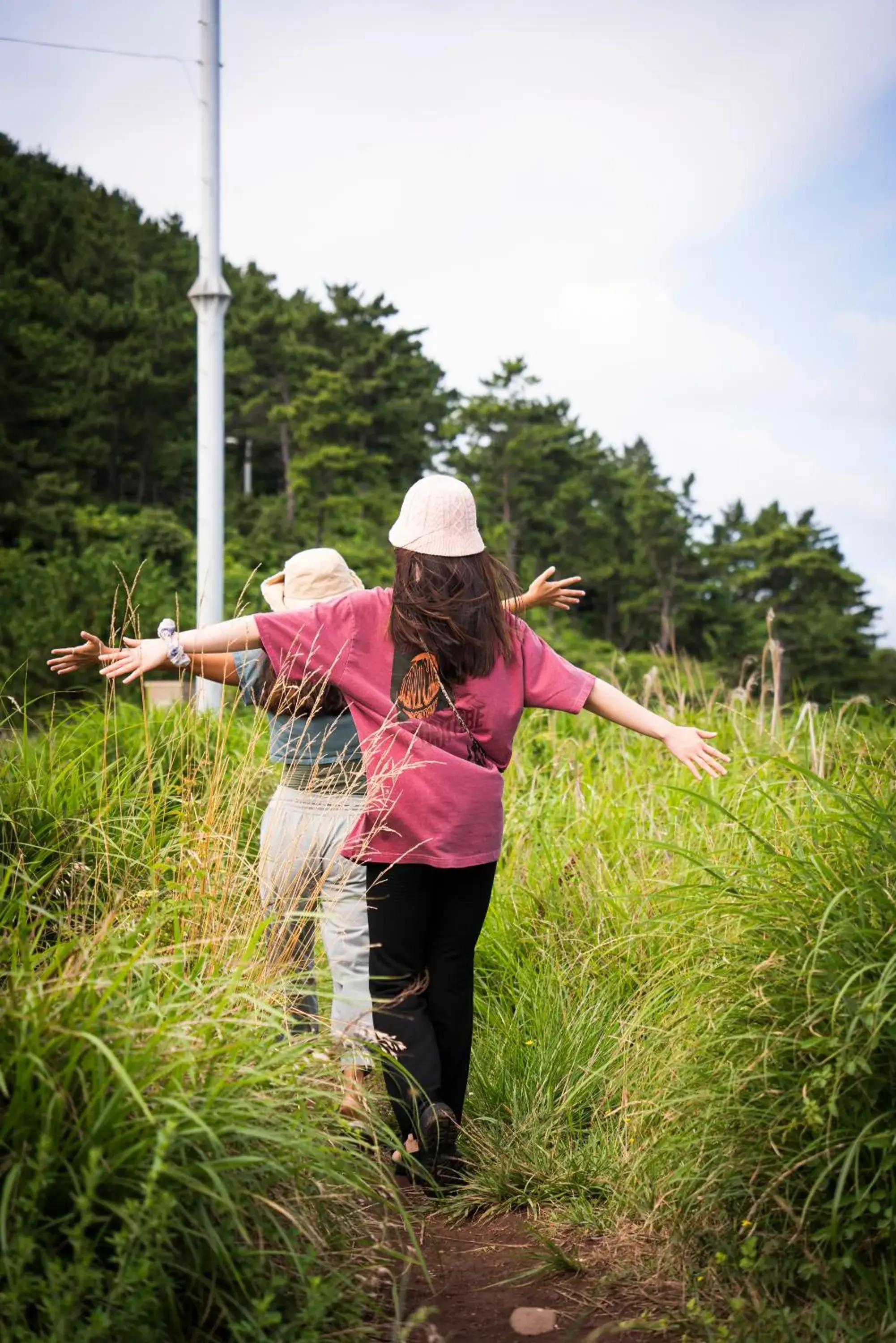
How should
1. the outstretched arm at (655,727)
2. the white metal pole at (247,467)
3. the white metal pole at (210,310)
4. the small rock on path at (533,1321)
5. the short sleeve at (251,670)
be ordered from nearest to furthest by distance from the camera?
the small rock on path at (533,1321)
the outstretched arm at (655,727)
the short sleeve at (251,670)
the white metal pole at (210,310)
the white metal pole at (247,467)

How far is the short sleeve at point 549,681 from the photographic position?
3.34 m

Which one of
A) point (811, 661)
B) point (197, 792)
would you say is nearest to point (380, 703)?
point (197, 792)

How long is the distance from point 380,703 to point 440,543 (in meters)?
0.44

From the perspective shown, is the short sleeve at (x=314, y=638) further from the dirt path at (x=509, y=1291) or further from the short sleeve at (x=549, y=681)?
the dirt path at (x=509, y=1291)

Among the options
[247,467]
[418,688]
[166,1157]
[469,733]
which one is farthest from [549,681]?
[247,467]

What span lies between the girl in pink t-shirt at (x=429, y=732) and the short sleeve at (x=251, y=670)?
0.43 meters

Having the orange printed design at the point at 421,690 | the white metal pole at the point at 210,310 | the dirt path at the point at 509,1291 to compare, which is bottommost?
the dirt path at the point at 509,1291

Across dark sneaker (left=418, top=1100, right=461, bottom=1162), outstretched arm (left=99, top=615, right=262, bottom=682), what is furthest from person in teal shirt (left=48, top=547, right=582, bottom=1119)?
dark sneaker (left=418, top=1100, right=461, bottom=1162)

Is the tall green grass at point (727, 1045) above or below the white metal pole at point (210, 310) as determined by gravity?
below

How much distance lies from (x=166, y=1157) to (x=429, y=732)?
135 centimetres

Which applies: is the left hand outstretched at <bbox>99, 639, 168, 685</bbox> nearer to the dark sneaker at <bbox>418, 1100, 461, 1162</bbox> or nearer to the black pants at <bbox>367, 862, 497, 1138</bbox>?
the black pants at <bbox>367, 862, 497, 1138</bbox>

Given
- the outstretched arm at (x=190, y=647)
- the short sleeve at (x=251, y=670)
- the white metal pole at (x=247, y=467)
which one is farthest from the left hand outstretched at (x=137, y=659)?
the white metal pole at (x=247, y=467)

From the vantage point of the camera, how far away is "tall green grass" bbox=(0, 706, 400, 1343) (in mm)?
1951

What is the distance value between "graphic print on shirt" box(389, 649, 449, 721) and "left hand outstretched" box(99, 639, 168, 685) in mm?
604
